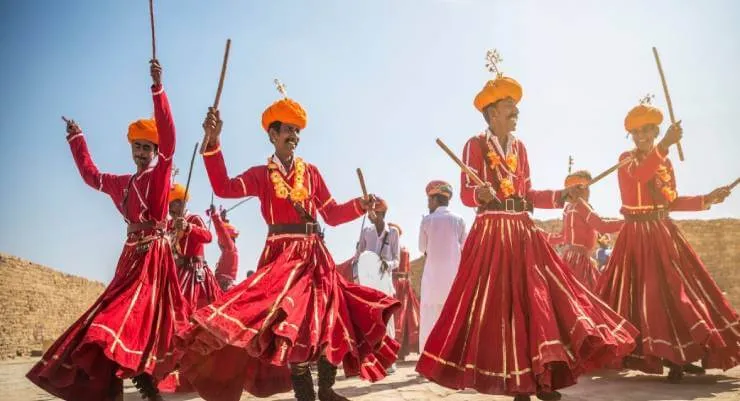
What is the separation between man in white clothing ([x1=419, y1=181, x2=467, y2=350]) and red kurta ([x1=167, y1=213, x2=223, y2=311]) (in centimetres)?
277

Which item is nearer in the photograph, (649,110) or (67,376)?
(67,376)

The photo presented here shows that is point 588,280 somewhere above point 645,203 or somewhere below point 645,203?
below

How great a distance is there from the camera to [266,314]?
365 centimetres

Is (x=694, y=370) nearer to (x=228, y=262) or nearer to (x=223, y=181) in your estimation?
(x=223, y=181)

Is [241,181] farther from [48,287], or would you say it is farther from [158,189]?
[48,287]

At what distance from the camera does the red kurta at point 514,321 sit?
360cm

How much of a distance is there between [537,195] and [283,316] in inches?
88.0

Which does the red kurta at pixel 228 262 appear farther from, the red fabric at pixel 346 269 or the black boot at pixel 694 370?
the black boot at pixel 694 370

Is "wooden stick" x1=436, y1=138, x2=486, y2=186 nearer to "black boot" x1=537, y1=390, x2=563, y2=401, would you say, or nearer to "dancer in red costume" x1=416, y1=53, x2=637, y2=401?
"dancer in red costume" x1=416, y1=53, x2=637, y2=401

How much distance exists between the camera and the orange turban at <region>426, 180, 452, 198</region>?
7742 millimetres

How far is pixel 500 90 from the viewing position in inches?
178

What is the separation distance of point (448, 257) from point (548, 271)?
130 inches

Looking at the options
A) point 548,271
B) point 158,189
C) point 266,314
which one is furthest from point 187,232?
point 548,271

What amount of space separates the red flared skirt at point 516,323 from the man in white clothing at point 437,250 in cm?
294
